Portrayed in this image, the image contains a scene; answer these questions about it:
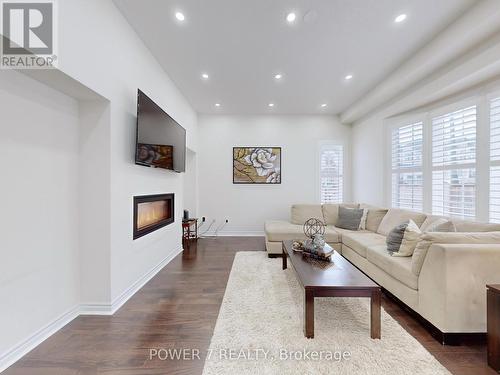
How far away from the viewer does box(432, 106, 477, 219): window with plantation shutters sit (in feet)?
9.43

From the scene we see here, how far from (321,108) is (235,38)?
3037 mm

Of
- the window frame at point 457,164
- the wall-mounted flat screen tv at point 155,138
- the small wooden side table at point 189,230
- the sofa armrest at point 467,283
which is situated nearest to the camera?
the sofa armrest at point 467,283

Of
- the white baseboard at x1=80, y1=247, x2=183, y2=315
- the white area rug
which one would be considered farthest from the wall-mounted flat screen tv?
the white area rug

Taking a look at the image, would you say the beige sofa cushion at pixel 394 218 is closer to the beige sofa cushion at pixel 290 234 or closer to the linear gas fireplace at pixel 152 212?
the beige sofa cushion at pixel 290 234

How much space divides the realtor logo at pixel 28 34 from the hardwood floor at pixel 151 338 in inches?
82.2

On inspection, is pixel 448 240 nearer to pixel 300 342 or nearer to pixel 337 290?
pixel 337 290

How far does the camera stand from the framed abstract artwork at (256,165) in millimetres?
5473

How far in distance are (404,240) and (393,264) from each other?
335 millimetres

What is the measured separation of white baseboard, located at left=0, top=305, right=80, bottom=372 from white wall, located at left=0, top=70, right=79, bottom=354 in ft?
0.11

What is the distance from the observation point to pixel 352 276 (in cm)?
198

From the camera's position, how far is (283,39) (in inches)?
105

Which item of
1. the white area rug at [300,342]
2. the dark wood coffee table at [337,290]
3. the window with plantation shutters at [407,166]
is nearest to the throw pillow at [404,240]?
the white area rug at [300,342]

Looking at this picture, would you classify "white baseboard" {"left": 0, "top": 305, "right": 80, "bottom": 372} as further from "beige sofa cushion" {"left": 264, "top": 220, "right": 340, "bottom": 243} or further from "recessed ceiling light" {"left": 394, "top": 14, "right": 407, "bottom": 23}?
"recessed ceiling light" {"left": 394, "top": 14, "right": 407, "bottom": 23}

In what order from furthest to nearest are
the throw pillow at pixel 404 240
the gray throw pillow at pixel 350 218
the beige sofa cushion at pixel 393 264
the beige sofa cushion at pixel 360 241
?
the gray throw pillow at pixel 350 218
the beige sofa cushion at pixel 360 241
the throw pillow at pixel 404 240
the beige sofa cushion at pixel 393 264
